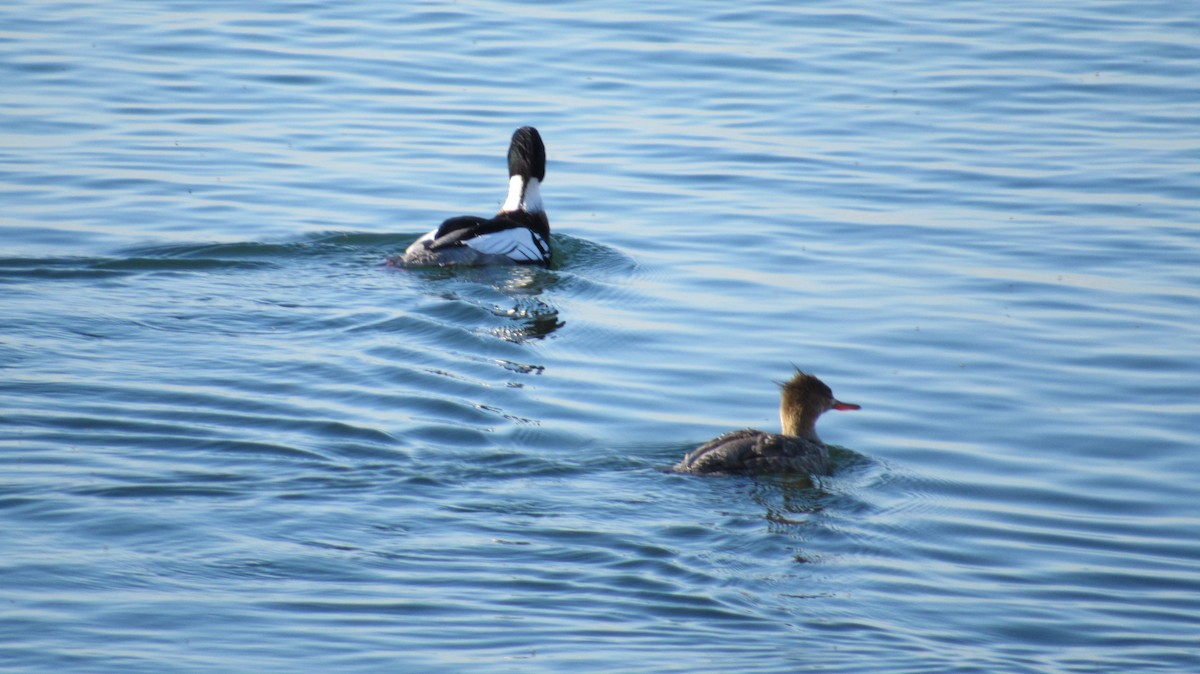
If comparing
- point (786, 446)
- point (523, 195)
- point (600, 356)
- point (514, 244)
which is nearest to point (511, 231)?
point (514, 244)

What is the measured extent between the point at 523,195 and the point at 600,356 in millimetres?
3893

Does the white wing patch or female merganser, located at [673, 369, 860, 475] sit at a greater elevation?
the white wing patch

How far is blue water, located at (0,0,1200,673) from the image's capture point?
6887 millimetres

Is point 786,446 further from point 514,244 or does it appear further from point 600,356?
point 514,244

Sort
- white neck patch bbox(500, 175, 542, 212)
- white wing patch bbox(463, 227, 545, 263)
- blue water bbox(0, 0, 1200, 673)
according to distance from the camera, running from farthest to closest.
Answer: white neck patch bbox(500, 175, 542, 212) < white wing patch bbox(463, 227, 545, 263) < blue water bbox(0, 0, 1200, 673)

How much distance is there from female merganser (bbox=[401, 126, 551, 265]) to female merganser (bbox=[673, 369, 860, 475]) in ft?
15.0

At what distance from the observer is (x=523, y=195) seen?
579 inches

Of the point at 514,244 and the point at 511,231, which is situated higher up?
the point at 511,231

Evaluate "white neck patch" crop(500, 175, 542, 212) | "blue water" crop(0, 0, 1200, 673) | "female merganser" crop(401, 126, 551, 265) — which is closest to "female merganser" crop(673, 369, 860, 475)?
"blue water" crop(0, 0, 1200, 673)

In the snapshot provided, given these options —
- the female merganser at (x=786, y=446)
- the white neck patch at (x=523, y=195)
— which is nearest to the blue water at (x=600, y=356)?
the female merganser at (x=786, y=446)

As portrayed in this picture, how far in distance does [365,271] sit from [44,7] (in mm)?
12922

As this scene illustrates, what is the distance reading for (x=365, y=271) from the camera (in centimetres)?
1278

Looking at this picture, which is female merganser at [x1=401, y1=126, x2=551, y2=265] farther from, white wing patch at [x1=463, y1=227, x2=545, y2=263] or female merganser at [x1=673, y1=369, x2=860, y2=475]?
female merganser at [x1=673, y1=369, x2=860, y2=475]

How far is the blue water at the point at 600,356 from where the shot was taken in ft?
22.6
